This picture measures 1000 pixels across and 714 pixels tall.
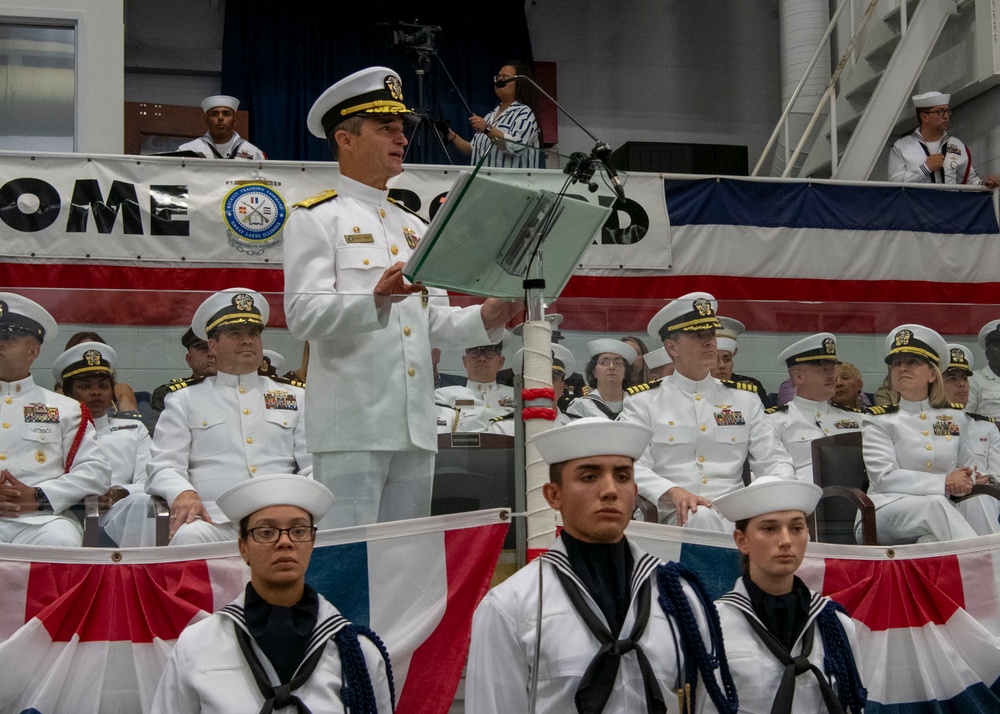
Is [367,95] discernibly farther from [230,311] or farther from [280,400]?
[280,400]

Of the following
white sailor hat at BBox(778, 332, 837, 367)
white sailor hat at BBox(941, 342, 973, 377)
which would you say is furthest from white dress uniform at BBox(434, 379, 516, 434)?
white sailor hat at BBox(941, 342, 973, 377)

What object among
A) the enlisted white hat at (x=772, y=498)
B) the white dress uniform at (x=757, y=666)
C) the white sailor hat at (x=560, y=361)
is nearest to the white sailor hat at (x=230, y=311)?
the white sailor hat at (x=560, y=361)

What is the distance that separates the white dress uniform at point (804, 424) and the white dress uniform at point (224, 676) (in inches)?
57.2

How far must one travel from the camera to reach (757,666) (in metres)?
2.65

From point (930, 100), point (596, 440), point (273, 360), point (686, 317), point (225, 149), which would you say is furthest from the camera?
point (930, 100)

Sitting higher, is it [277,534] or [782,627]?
[277,534]

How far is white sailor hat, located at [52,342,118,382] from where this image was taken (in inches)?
121

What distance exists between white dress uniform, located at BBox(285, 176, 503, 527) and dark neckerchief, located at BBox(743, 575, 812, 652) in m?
0.83

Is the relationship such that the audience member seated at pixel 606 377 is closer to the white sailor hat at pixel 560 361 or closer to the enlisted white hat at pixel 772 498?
the white sailor hat at pixel 560 361

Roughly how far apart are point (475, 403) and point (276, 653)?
908 mm

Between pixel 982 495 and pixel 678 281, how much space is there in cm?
387

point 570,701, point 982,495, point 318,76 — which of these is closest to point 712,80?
point 318,76

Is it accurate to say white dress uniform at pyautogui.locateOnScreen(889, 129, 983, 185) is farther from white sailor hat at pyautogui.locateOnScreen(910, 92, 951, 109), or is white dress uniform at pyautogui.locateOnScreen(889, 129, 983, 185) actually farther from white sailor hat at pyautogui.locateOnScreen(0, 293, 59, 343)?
white sailor hat at pyautogui.locateOnScreen(0, 293, 59, 343)

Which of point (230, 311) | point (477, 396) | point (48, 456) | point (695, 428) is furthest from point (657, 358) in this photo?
point (48, 456)
